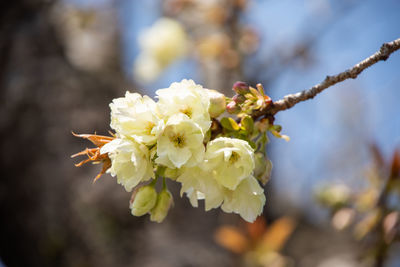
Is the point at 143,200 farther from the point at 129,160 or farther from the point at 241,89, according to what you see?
the point at 241,89

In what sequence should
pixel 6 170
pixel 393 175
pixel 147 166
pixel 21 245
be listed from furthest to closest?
pixel 6 170 → pixel 21 245 → pixel 393 175 → pixel 147 166

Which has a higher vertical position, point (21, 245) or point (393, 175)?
point (393, 175)

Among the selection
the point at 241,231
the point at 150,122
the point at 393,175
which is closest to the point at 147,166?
the point at 150,122

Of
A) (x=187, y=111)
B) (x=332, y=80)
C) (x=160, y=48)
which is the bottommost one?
(x=187, y=111)

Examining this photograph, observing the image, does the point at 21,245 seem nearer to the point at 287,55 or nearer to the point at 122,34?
the point at 287,55

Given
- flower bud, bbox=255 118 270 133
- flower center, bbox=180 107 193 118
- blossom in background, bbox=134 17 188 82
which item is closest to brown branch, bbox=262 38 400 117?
flower bud, bbox=255 118 270 133

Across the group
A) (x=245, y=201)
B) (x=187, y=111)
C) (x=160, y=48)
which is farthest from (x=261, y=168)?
(x=160, y=48)

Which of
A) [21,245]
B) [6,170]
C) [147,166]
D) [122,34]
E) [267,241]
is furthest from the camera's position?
[122,34]
